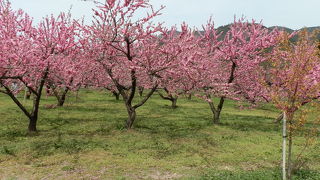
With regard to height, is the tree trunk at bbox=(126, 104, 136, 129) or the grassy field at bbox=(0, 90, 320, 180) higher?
the tree trunk at bbox=(126, 104, 136, 129)

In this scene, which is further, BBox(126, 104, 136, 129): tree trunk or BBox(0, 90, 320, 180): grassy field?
BBox(126, 104, 136, 129): tree trunk

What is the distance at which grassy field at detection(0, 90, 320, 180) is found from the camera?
944 cm

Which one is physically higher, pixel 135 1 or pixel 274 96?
pixel 135 1

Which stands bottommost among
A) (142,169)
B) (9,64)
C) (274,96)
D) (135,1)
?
(142,169)

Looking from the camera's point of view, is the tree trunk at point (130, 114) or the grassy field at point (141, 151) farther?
the tree trunk at point (130, 114)

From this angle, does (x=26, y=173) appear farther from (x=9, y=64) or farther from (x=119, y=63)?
(x=119, y=63)

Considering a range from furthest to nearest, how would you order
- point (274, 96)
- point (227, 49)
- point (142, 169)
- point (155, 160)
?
point (227, 49), point (155, 160), point (142, 169), point (274, 96)

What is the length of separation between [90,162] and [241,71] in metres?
13.6

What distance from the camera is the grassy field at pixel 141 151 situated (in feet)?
31.0

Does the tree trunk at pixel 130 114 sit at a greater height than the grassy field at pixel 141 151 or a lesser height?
greater

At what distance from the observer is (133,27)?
12625 mm

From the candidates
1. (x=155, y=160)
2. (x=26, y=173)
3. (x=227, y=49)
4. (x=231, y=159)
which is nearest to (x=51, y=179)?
(x=26, y=173)

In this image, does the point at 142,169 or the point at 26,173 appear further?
the point at 142,169

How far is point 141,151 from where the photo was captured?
12.0 m
